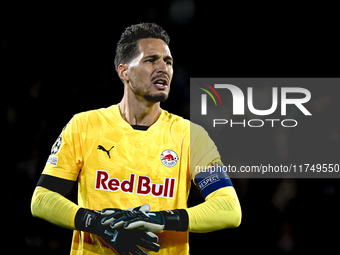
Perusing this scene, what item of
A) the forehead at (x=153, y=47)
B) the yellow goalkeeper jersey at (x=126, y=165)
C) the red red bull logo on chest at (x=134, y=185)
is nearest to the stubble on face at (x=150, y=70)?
the forehead at (x=153, y=47)

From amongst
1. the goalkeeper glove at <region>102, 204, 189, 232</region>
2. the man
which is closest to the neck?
the man

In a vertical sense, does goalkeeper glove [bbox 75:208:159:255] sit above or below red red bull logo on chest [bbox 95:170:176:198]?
below

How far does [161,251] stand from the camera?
1.16 meters

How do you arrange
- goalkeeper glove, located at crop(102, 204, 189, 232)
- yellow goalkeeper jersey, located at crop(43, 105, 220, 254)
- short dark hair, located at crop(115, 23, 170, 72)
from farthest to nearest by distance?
short dark hair, located at crop(115, 23, 170, 72) → yellow goalkeeper jersey, located at crop(43, 105, 220, 254) → goalkeeper glove, located at crop(102, 204, 189, 232)

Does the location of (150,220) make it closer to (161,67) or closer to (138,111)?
(138,111)

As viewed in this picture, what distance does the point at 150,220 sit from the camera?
41.9 inches

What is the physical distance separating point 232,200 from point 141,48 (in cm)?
66

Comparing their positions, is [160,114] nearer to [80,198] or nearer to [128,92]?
[128,92]

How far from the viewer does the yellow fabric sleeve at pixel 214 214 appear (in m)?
1.10

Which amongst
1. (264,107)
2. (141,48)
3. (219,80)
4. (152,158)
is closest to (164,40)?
(141,48)

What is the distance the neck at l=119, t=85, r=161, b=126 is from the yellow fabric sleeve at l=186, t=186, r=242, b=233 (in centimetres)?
39

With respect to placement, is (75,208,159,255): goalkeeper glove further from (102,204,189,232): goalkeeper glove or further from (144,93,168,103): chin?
(144,93,168,103): chin

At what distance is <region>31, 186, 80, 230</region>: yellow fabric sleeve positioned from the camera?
1.10m

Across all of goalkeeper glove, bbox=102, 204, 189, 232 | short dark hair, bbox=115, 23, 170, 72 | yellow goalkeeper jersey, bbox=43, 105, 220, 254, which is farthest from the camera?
short dark hair, bbox=115, 23, 170, 72
